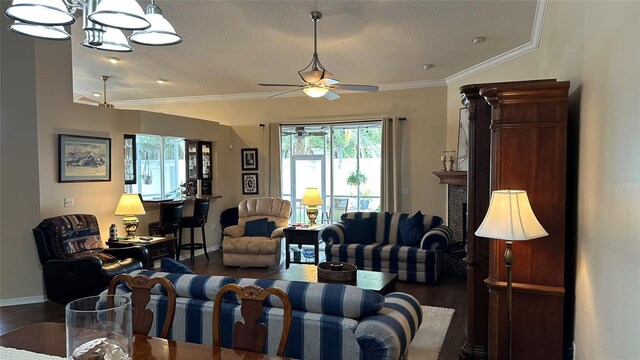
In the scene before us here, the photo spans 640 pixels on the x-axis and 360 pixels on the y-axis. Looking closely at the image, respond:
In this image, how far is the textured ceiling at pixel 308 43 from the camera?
13.9 feet

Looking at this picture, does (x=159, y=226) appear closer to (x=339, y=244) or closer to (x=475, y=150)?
(x=339, y=244)

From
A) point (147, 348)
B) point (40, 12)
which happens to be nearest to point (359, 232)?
point (147, 348)

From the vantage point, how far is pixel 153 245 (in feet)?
18.2

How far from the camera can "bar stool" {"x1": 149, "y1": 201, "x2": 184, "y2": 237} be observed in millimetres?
6398

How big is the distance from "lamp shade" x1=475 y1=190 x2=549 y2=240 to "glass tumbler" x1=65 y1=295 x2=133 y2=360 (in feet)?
6.32

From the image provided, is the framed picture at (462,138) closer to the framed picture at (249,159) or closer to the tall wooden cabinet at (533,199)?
the tall wooden cabinet at (533,199)

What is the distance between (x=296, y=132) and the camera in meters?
8.30

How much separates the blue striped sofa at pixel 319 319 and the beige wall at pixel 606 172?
984 millimetres

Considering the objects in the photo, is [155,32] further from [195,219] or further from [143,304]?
[195,219]

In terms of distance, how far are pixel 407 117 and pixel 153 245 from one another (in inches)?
188

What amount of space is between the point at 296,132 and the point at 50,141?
436cm

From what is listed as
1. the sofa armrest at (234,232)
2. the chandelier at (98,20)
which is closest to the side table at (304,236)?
the sofa armrest at (234,232)

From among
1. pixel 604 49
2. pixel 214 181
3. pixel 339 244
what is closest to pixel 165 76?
pixel 214 181

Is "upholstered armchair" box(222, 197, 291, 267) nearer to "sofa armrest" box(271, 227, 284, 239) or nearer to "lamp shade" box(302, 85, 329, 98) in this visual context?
"sofa armrest" box(271, 227, 284, 239)
